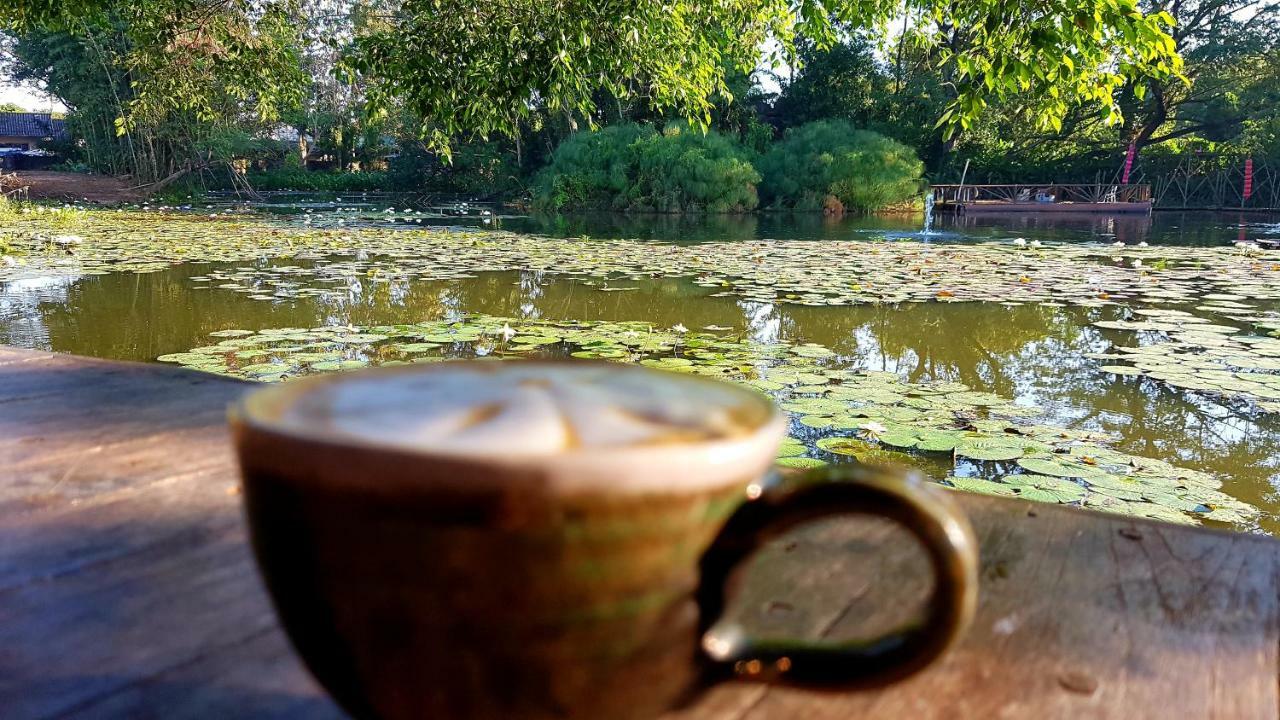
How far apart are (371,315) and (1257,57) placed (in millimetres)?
19475

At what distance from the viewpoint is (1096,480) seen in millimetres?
1860

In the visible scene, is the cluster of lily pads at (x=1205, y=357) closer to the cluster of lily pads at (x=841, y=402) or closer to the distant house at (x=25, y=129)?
the cluster of lily pads at (x=841, y=402)

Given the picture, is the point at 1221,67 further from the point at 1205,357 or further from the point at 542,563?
the point at 542,563

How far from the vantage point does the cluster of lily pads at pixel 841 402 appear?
A: 183cm

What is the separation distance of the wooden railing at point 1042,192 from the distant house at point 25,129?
28.4 m

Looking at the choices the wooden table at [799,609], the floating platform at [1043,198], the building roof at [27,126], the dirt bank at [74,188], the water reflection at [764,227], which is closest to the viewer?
the wooden table at [799,609]

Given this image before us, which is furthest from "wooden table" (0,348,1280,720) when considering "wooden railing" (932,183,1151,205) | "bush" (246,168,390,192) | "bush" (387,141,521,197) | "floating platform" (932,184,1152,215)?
"bush" (246,168,390,192)

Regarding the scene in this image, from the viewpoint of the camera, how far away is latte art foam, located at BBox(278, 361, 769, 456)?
0.71 ft

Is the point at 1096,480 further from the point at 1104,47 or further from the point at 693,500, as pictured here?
the point at 1104,47

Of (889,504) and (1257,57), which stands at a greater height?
(1257,57)

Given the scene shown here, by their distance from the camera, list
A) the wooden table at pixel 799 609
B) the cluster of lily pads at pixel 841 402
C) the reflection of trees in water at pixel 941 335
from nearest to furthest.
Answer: the wooden table at pixel 799 609 < the cluster of lily pads at pixel 841 402 < the reflection of trees in water at pixel 941 335

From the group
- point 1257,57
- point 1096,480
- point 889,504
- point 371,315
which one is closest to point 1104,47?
point 1096,480

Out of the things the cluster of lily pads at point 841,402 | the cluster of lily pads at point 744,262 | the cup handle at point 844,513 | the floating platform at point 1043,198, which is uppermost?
the floating platform at point 1043,198

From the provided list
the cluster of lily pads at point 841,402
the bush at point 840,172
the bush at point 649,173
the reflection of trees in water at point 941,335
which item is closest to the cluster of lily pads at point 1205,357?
the reflection of trees in water at point 941,335
